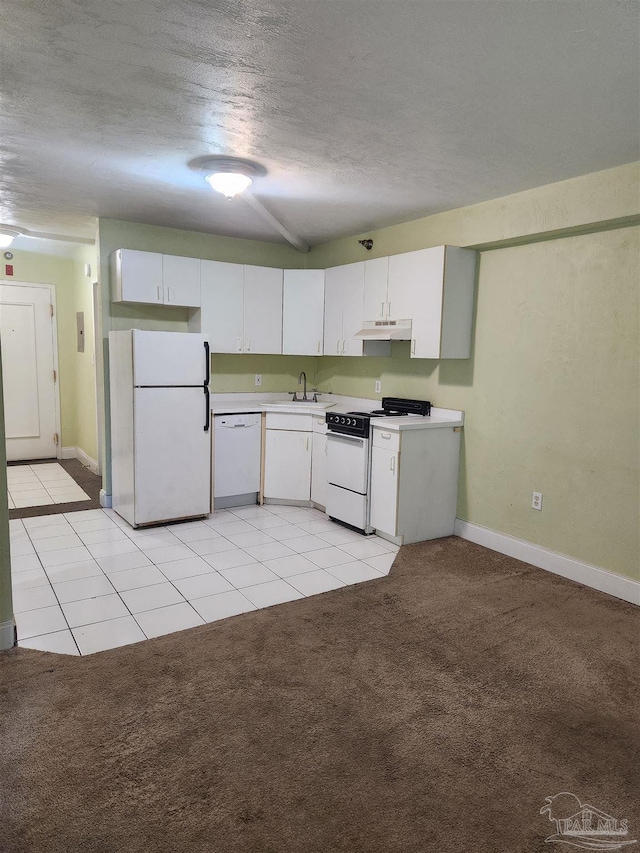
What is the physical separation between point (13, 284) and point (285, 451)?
4.18 m

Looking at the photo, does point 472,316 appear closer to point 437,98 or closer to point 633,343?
point 633,343

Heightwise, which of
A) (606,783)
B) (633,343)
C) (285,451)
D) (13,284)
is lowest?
(606,783)

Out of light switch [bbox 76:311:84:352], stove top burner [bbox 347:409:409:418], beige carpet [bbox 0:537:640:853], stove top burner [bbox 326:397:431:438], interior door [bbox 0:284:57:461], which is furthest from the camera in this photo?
light switch [bbox 76:311:84:352]

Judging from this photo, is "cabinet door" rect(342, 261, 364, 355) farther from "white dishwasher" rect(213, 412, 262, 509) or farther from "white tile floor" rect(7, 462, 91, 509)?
"white tile floor" rect(7, 462, 91, 509)

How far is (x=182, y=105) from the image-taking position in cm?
251

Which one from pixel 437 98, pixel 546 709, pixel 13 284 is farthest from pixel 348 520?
pixel 13 284

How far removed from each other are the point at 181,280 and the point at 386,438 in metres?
2.31

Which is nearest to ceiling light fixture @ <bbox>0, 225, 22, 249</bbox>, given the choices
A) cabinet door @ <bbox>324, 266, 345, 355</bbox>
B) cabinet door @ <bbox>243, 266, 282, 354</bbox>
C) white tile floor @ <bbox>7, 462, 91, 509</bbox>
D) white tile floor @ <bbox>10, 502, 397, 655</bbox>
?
cabinet door @ <bbox>243, 266, 282, 354</bbox>

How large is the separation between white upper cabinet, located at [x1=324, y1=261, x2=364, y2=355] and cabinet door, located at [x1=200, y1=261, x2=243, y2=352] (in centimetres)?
82

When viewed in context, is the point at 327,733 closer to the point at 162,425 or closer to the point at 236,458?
the point at 162,425

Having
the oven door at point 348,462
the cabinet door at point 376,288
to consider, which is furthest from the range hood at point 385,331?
the oven door at point 348,462

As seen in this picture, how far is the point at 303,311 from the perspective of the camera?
5.40 m

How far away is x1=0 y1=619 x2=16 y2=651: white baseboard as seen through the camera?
266 cm

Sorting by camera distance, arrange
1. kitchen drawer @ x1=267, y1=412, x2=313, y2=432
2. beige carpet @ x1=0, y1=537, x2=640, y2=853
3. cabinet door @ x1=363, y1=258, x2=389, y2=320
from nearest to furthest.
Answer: beige carpet @ x1=0, y1=537, x2=640, y2=853 < cabinet door @ x1=363, y1=258, x2=389, y2=320 < kitchen drawer @ x1=267, y1=412, x2=313, y2=432
